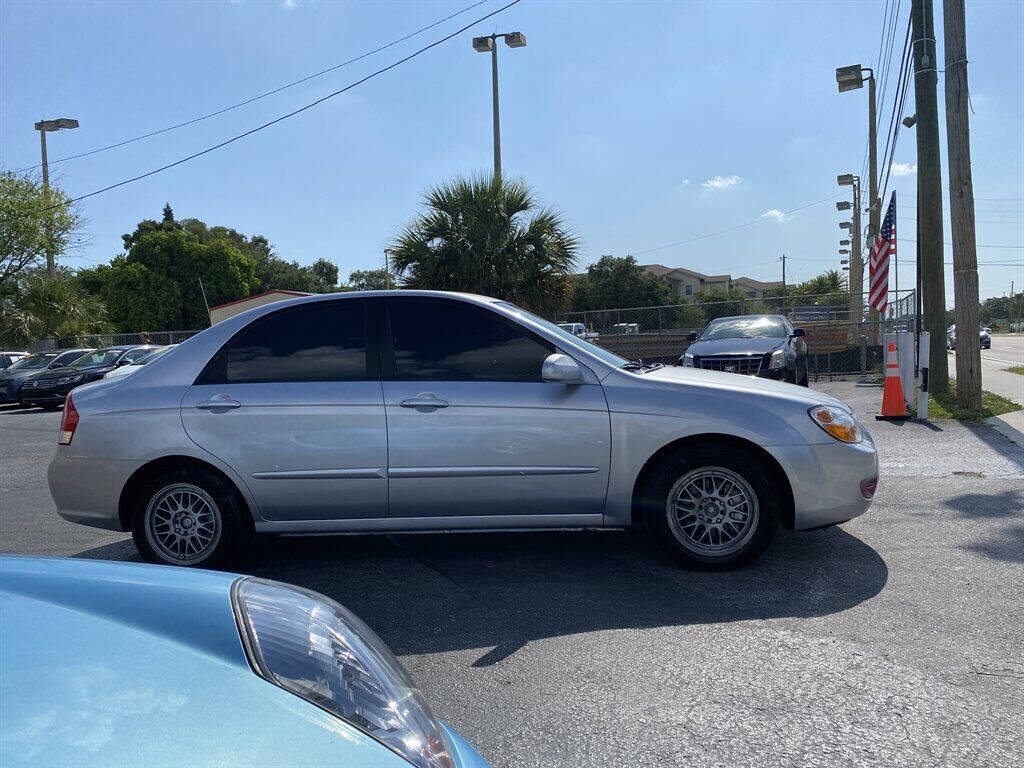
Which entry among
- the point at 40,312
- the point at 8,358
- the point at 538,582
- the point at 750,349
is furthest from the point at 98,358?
the point at 538,582

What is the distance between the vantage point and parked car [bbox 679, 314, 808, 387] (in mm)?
12781

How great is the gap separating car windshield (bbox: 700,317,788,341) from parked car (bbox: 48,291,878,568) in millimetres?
9174

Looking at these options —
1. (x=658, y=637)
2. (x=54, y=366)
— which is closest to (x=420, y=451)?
(x=658, y=637)

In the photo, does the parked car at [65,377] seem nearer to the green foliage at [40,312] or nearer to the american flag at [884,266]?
the green foliage at [40,312]

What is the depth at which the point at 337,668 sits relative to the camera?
1.50m

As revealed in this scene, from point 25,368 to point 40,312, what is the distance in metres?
8.56

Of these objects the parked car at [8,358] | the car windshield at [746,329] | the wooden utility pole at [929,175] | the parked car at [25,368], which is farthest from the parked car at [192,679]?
the parked car at [8,358]

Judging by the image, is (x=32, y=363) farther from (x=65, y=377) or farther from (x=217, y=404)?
(x=217, y=404)

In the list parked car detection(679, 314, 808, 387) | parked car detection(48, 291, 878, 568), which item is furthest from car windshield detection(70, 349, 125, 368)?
parked car detection(48, 291, 878, 568)

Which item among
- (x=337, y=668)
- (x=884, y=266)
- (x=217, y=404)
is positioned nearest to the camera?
(x=337, y=668)

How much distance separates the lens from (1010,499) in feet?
21.1

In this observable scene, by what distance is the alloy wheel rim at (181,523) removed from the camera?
4988 millimetres

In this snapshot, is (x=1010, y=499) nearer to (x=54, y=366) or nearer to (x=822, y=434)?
(x=822, y=434)

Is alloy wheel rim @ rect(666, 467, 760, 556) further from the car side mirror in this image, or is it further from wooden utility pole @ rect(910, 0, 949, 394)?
wooden utility pole @ rect(910, 0, 949, 394)
